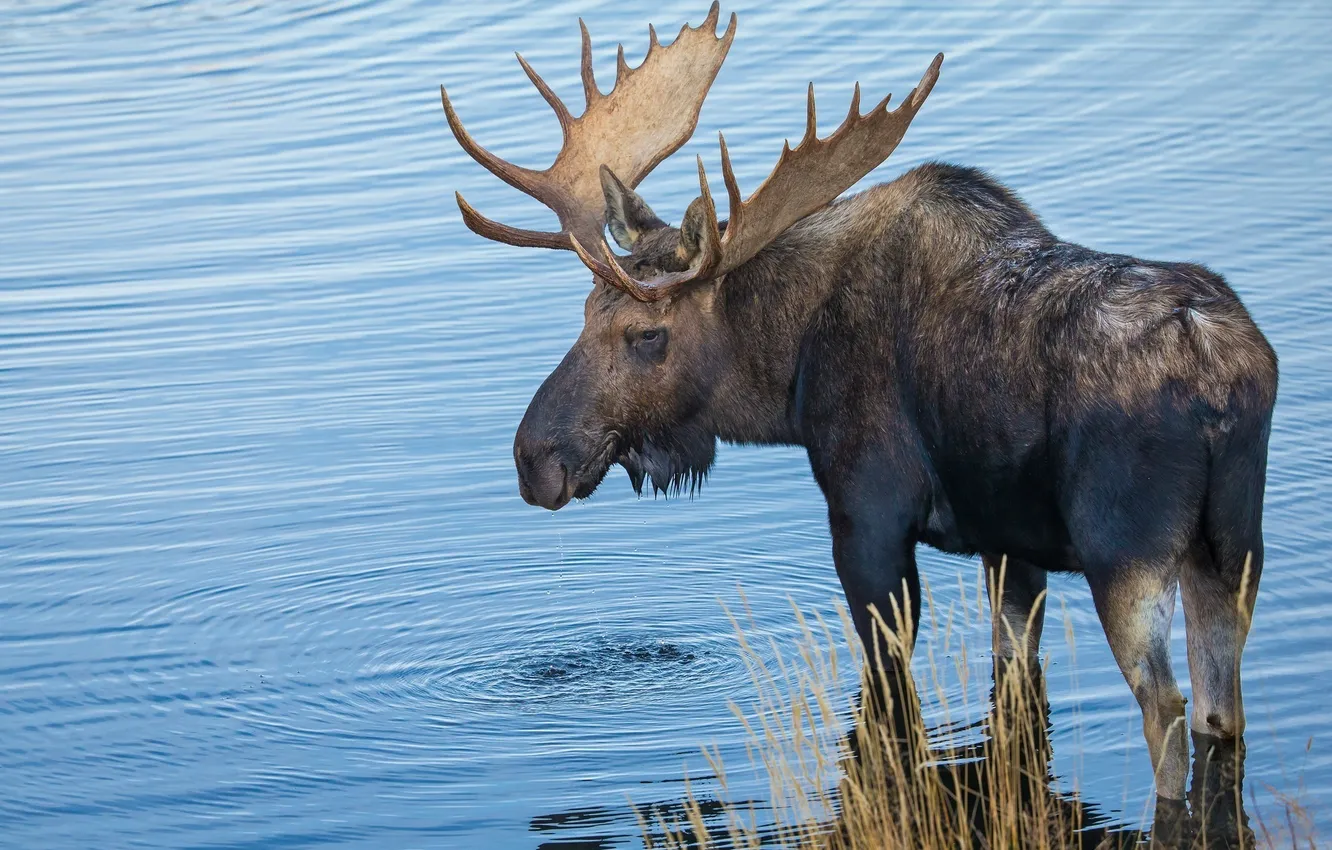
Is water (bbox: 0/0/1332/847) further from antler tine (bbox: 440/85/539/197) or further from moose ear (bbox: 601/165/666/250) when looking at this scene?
antler tine (bbox: 440/85/539/197)

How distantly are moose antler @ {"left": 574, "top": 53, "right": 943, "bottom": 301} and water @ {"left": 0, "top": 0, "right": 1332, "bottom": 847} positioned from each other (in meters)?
1.58

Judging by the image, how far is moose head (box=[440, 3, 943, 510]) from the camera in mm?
7254

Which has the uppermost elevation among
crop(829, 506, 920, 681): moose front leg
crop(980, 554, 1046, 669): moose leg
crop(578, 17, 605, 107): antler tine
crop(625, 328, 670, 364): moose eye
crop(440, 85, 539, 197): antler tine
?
crop(578, 17, 605, 107): antler tine

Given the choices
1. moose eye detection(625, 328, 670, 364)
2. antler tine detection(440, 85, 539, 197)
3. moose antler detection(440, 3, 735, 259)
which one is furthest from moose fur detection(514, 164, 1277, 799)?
antler tine detection(440, 85, 539, 197)

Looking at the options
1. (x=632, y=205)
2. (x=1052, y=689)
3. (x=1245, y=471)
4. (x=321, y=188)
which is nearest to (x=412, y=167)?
(x=321, y=188)

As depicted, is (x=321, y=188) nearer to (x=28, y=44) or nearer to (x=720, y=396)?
(x=28, y=44)

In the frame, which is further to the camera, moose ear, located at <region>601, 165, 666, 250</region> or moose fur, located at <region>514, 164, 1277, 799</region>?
moose ear, located at <region>601, 165, 666, 250</region>

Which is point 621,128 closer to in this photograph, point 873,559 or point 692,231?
point 692,231

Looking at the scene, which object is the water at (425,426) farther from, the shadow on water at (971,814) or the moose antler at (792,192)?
the moose antler at (792,192)

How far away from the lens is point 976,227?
7.05 metres

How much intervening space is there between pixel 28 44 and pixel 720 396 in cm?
1412

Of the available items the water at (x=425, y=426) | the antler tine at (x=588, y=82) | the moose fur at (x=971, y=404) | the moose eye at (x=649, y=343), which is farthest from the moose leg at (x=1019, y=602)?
the antler tine at (x=588, y=82)

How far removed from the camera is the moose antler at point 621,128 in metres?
8.25

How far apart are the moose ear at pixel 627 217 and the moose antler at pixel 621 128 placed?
0.24 meters
